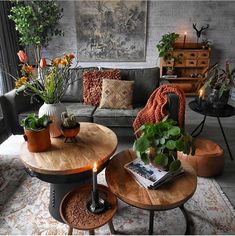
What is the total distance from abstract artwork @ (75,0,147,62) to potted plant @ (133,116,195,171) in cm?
355

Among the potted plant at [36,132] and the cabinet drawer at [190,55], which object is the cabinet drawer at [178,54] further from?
the potted plant at [36,132]

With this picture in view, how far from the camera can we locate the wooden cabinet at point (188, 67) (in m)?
4.34

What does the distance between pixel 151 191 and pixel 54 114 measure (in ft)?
2.99

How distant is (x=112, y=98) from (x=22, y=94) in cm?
107

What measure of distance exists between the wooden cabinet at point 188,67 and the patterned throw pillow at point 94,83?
6.01 feet

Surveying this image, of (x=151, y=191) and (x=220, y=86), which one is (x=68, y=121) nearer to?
(x=151, y=191)

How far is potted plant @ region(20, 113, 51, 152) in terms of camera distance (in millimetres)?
1546

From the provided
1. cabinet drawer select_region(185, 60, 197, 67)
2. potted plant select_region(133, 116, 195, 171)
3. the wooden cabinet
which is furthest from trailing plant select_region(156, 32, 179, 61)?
potted plant select_region(133, 116, 195, 171)

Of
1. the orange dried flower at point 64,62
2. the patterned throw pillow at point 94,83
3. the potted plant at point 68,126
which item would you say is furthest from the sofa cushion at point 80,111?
the orange dried flower at point 64,62

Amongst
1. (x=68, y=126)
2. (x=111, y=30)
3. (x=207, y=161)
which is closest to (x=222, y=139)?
(x=207, y=161)

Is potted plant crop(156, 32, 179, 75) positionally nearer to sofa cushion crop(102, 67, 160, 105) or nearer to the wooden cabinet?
the wooden cabinet

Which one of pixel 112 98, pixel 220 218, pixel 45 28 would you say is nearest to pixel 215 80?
pixel 112 98

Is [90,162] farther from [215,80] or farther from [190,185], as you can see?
[215,80]

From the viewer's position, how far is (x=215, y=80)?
247 cm
